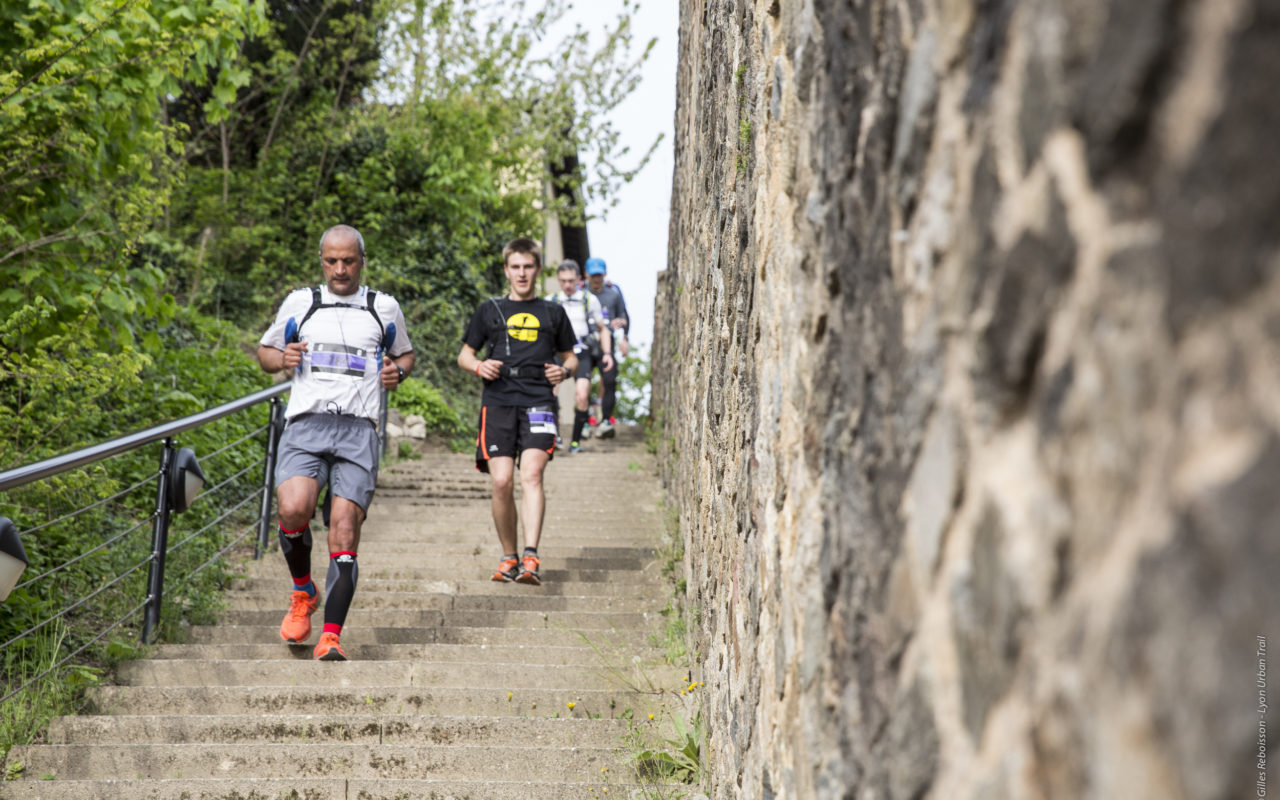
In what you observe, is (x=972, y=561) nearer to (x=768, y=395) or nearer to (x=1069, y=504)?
(x=1069, y=504)

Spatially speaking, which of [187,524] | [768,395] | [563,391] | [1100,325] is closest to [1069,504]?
[1100,325]

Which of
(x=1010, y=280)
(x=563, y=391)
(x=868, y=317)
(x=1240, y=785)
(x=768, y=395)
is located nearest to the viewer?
(x=1240, y=785)

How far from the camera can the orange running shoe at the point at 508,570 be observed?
567cm

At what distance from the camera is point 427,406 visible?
1239 centimetres

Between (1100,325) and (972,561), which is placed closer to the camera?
(1100,325)

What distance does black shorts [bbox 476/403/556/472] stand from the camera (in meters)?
5.52

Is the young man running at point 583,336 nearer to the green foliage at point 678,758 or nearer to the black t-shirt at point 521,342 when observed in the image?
the black t-shirt at point 521,342

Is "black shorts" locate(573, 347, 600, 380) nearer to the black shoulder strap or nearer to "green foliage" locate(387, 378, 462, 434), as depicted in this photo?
"green foliage" locate(387, 378, 462, 434)

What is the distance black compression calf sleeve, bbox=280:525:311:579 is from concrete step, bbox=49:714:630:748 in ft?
2.43

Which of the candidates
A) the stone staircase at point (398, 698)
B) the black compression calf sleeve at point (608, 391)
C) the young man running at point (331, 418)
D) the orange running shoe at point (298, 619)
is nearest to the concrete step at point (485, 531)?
the stone staircase at point (398, 698)

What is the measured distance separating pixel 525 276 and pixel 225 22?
2.10 m

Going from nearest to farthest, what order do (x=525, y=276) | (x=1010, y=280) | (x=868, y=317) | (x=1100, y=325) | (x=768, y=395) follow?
(x=1100, y=325) → (x=1010, y=280) → (x=868, y=317) → (x=768, y=395) → (x=525, y=276)

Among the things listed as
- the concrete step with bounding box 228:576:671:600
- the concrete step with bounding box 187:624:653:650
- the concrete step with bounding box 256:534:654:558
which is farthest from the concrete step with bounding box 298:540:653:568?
the concrete step with bounding box 187:624:653:650

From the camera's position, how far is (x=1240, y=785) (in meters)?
0.64
